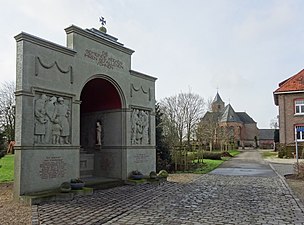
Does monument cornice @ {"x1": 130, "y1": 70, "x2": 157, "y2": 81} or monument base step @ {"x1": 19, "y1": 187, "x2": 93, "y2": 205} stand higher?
monument cornice @ {"x1": 130, "y1": 70, "x2": 157, "y2": 81}

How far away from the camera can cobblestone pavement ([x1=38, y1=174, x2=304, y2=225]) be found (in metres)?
6.95

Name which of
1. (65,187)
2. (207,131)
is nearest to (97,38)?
(65,187)

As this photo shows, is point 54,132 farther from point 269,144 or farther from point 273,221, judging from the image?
point 269,144

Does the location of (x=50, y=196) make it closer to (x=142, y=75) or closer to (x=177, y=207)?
(x=177, y=207)

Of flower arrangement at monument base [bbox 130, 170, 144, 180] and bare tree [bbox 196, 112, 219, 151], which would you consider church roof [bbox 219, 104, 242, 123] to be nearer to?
bare tree [bbox 196, 112, 219, 151]

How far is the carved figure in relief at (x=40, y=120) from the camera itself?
9.41 metres

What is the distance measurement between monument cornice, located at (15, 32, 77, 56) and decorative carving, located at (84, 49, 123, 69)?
0.85m

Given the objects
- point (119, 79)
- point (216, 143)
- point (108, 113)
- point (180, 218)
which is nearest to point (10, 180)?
point (108, 113)

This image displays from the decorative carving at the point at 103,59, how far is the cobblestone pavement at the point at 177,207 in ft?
16.2

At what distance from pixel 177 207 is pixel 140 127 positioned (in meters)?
6.38

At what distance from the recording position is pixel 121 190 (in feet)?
37.5

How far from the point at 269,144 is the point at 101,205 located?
70.1 meters

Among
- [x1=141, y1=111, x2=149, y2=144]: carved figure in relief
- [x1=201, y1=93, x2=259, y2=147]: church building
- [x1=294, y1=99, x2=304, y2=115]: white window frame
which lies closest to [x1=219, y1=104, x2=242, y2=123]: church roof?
[x1=201, y1=93, x2=259, y2=147]: church building

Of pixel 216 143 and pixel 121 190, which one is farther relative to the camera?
pixel 216 143
